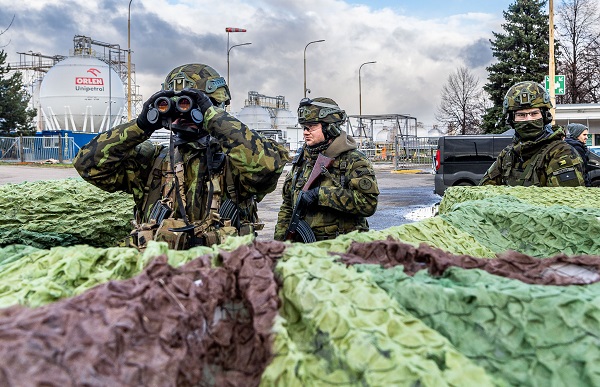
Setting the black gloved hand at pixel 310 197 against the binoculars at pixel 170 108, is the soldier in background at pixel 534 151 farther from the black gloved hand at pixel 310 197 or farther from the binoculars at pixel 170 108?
the binoculars at pixel 170 108

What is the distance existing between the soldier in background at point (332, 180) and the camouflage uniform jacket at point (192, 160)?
93 centimetres

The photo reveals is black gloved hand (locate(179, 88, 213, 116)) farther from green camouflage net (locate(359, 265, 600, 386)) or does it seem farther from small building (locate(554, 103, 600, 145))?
small building (locate(554, 103, 600, 145))

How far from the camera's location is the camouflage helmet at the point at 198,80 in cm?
307

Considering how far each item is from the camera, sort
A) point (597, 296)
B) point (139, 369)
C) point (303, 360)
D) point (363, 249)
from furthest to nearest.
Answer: point (363, 249) < point (597, 296) < point (303, 360) < point (139, 369)

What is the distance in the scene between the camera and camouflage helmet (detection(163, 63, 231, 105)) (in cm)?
307

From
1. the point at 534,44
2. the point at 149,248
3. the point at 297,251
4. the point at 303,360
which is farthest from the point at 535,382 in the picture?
the point at 534,44

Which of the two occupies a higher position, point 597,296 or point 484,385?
point 597,296

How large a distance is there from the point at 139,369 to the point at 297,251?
0.52 m

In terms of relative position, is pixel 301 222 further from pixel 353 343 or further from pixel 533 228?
pixel 353 343

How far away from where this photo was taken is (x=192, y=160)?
3.00 metres

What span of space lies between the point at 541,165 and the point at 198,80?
2.69 metres

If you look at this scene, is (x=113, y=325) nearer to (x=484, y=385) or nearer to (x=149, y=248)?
(x=149, y=248)

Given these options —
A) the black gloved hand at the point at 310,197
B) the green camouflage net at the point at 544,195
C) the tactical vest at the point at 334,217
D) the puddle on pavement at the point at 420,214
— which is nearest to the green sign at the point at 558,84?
the puddle on pavement at the point at 420,214

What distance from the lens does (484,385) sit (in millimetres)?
946
